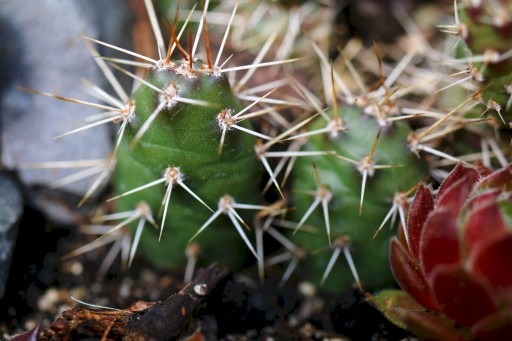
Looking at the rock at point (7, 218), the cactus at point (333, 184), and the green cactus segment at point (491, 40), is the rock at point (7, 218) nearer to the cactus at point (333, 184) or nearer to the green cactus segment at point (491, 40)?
the cactus at point (333, 184)

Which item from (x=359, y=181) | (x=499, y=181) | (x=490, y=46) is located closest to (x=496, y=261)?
(x=499, y=181)

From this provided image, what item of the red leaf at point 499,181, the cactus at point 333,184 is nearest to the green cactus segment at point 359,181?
the cactus at point 333,184

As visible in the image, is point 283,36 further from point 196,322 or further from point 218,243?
point 196,322

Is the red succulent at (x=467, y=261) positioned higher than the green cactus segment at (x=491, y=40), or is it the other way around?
the green cactus segment at (x=491, y=40)

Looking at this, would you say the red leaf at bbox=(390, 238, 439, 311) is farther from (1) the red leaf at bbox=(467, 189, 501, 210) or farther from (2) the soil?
(2) the soil

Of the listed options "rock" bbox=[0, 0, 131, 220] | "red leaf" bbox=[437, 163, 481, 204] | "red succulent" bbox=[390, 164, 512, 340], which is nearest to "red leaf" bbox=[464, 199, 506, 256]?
"red succulent" bbox=[390, 164, 512, 340]

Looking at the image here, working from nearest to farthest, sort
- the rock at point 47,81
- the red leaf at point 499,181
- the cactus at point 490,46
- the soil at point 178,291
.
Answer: the red leaf at point 499,181 < the cactus at point 490,46 < the soil at point 178,291 < the rock at point 47,81
